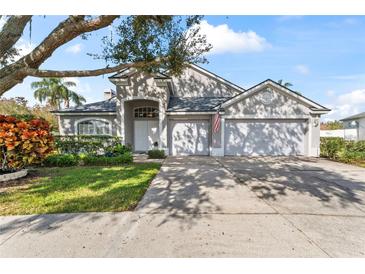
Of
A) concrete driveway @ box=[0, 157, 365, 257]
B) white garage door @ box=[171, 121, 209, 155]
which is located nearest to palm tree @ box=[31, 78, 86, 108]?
white garage door @ box=[171, 121, 209, 155]

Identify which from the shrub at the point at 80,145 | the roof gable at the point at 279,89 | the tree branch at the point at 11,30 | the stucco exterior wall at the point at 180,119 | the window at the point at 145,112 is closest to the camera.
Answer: the tree branch at the point at 11,30

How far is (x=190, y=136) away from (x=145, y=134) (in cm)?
326

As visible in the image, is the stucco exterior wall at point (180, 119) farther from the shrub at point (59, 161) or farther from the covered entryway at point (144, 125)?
the shrub at point (59, 161)

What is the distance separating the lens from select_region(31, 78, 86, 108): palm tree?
27.1 m

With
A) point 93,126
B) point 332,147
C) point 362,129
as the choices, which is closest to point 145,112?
point 93,126

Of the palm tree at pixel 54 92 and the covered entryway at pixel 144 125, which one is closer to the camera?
the covered entryway at pixel 144 125

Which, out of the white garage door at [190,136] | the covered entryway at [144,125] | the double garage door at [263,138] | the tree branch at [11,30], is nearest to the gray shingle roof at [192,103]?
the white garage door at [190,136]

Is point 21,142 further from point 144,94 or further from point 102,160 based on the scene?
point 144,94

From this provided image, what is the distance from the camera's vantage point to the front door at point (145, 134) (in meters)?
15.1

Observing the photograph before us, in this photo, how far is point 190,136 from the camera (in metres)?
14.2

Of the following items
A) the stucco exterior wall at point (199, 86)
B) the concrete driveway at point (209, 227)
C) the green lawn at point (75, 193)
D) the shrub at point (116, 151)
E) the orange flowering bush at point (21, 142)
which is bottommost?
the concrete driveway at point (209, 227)

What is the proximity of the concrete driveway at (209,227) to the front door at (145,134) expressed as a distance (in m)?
9.48
